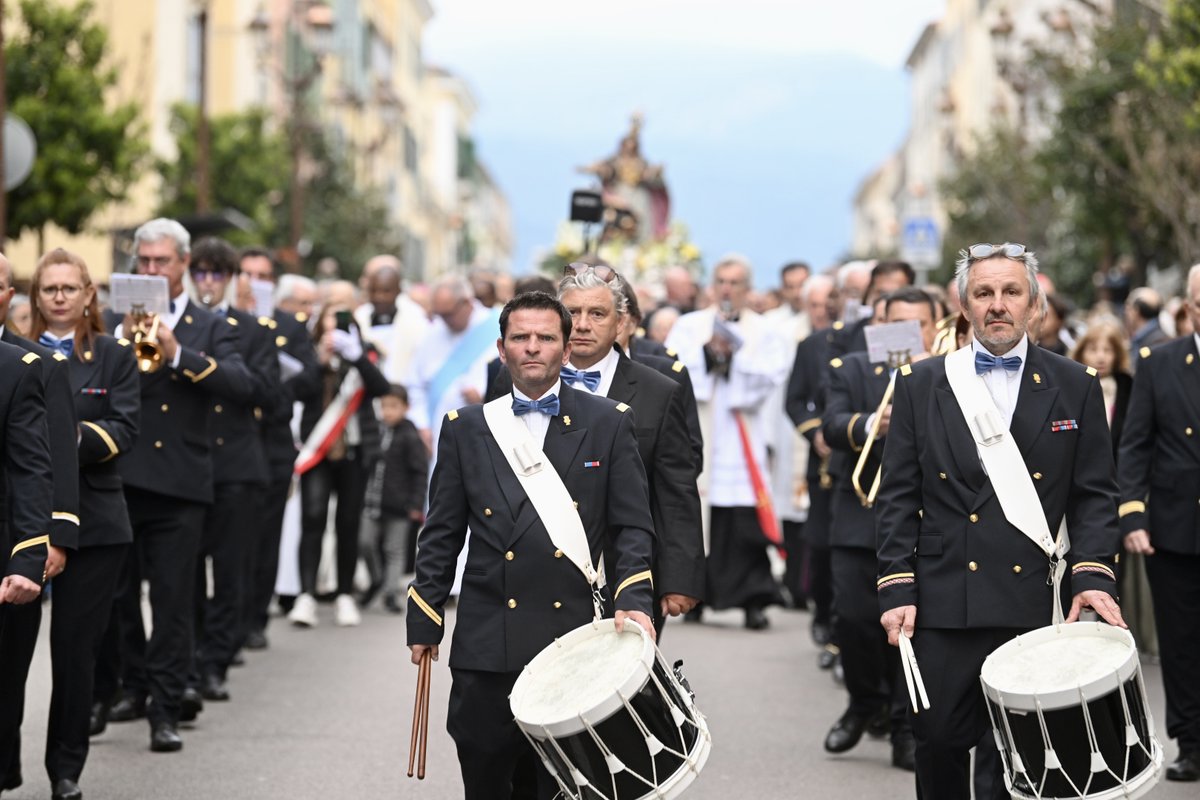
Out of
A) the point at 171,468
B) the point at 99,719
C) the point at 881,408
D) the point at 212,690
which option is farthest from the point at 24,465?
the point at 212,690

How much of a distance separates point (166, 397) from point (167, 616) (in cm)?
101

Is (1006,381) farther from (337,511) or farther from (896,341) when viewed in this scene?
(337,511)

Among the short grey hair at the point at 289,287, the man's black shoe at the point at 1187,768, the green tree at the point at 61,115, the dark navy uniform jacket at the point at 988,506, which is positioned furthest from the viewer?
the green tree at the point at 61,115

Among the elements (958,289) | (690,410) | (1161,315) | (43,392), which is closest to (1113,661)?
(958,289)

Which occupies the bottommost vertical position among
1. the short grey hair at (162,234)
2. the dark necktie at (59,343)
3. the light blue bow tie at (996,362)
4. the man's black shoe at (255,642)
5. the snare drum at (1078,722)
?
the man's black shoe at (255,642)

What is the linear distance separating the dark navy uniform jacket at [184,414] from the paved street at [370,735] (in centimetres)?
119

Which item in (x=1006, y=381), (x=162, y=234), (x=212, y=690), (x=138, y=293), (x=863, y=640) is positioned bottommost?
(x=212, y=690)

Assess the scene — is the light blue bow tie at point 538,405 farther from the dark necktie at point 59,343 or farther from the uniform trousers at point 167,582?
the uniform trousers at point 167,582

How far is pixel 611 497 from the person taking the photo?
7.27 m

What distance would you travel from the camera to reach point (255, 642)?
14398 mm

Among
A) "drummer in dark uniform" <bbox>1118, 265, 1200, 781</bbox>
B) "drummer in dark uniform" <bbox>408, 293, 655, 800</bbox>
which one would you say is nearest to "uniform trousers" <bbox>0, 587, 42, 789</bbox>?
"drummer in dark uniform" <bbox>408, 293, 655, 800</bbox>

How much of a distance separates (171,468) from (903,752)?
11.3ft

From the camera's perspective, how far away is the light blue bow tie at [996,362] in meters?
7.40

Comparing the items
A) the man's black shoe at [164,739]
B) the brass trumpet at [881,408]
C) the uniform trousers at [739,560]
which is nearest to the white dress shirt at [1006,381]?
the brass trumpet at [881,408]
